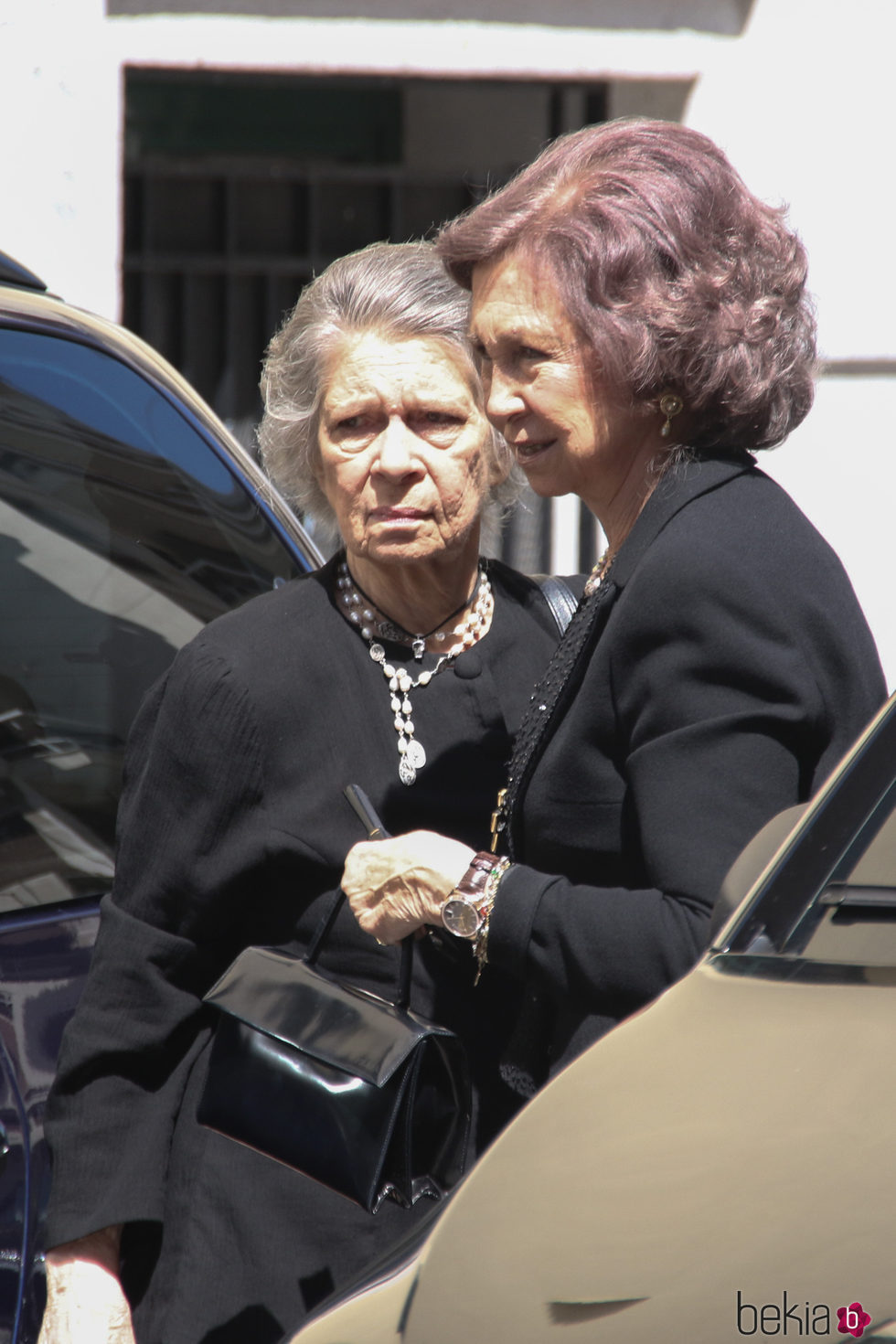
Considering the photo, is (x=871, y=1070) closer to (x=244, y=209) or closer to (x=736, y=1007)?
(x=736, y=1007)

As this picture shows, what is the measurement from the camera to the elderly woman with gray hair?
1713mm

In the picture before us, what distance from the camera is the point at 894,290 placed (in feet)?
17.2

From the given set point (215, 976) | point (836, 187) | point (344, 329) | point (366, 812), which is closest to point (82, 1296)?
point (215, 976)

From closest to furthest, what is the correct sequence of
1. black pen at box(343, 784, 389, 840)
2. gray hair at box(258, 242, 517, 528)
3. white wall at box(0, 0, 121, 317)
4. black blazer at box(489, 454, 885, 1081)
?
black blazer at box(489, 454, 885, 1081)
black pen at box(343, 784, 389, 840)
gray hair at box(258, 242, 517, 528)
white wall at box(0, 0, 121, 317)

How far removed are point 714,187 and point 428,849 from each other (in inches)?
29.0

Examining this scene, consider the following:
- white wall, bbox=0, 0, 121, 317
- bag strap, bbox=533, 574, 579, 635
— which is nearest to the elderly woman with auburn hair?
bag strap, bbox=533, 574, 579, 635

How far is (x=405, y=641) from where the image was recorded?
6.48 ft

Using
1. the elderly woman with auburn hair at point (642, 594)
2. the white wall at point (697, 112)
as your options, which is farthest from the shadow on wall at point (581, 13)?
the elderly woman with auburn hair at point (642, 594)

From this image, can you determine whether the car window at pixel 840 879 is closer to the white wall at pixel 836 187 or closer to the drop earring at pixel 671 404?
the drop earring at pixel 671 404

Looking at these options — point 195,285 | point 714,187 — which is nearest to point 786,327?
point 714,187

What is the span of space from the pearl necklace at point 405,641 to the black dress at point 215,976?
0.03 m

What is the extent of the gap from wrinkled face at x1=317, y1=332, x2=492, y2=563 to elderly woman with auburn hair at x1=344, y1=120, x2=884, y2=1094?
0.34 m

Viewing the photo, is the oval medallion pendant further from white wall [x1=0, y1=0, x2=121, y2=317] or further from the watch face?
white wall [x1=0, y1=0, x2=121, y2=317]

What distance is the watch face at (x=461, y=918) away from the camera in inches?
54.6
